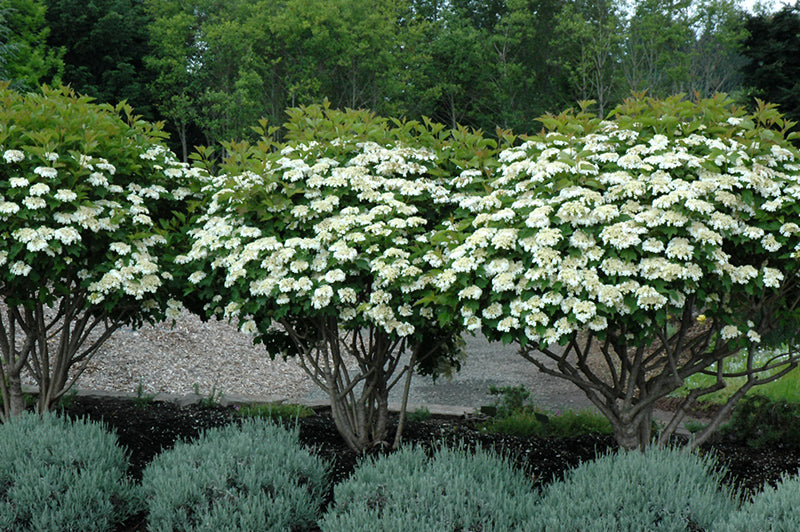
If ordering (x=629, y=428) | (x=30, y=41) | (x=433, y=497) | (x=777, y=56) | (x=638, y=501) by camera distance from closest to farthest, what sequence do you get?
1. (x=638, y=501)
2. (x=433, y=497)
3. (x=629, y=428)
4. (x=777, y=56)
5. (x=30, y=41)

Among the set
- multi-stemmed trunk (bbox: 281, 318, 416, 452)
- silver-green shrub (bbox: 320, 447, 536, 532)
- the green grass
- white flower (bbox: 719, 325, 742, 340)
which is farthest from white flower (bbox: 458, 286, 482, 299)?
the green grass

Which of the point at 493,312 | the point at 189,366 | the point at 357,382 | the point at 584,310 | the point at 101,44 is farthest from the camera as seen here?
the point at 101,44

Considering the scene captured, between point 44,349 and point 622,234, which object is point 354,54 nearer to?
point 44,349

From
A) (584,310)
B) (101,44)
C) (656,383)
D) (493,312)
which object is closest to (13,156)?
(493,312)

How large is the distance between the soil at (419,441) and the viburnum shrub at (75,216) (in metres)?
0.72

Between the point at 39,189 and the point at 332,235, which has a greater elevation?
the point at 39,189

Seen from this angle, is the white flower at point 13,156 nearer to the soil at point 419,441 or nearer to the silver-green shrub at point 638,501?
the soil at point 419,441

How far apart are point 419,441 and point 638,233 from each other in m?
2.12

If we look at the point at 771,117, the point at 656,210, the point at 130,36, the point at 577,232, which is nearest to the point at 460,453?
the point at 577,232

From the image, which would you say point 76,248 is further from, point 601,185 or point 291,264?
point 601,185

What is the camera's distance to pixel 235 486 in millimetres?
3277

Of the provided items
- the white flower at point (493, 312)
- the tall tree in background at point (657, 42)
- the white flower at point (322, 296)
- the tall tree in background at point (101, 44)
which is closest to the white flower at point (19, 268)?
the white flower at point (322, 296)

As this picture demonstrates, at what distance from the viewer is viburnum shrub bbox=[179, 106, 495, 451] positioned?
3.83 meters

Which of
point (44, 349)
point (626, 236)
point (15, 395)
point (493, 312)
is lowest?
point (15, 395)
